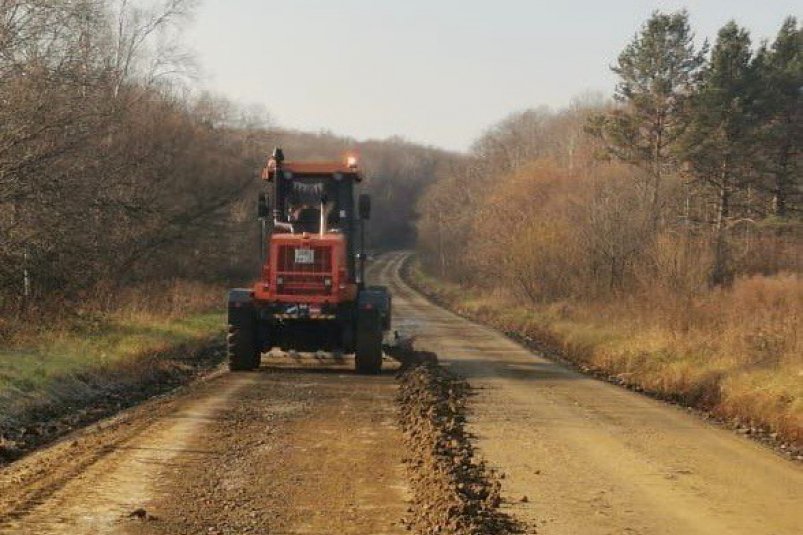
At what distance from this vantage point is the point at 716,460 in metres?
9.70

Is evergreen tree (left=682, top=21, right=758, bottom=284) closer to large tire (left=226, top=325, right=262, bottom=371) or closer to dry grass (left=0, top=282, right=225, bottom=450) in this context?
dry grass (left=0, top=282, right=225, bottom=450)

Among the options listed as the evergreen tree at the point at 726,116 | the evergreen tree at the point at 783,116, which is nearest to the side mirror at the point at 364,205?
the evergreen tree at the point at 726,116

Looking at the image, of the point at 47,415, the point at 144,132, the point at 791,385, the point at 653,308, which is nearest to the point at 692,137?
the point at 653,308

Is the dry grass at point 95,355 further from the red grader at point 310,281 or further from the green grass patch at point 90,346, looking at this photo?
the red grader at point 310,281

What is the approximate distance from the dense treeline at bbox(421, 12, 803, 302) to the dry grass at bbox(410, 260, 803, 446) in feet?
13.3

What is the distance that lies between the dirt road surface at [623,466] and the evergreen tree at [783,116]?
2910 cm

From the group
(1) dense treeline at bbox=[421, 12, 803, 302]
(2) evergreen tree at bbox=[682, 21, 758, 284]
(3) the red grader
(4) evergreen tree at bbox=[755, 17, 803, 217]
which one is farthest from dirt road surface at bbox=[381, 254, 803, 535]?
(4) evergreen tree at bbox=[755, 17, 803, 217]

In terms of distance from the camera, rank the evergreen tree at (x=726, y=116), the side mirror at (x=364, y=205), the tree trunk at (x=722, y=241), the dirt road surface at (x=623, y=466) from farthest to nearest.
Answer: the evergreen tree at (x=726, y=116) → the tree trunk at (x=722, y=241) → the side mirror at (x=364, y=205) → the dirt road surface at (x=623, y=466)

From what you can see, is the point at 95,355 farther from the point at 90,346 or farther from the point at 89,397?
the point at 89,397

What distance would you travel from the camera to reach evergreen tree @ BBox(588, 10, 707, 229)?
44719mm

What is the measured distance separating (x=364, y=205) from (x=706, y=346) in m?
7.18

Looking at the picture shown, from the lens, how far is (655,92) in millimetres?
45188

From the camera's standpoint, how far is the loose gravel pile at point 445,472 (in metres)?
6.76

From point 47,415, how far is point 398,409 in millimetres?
4429
